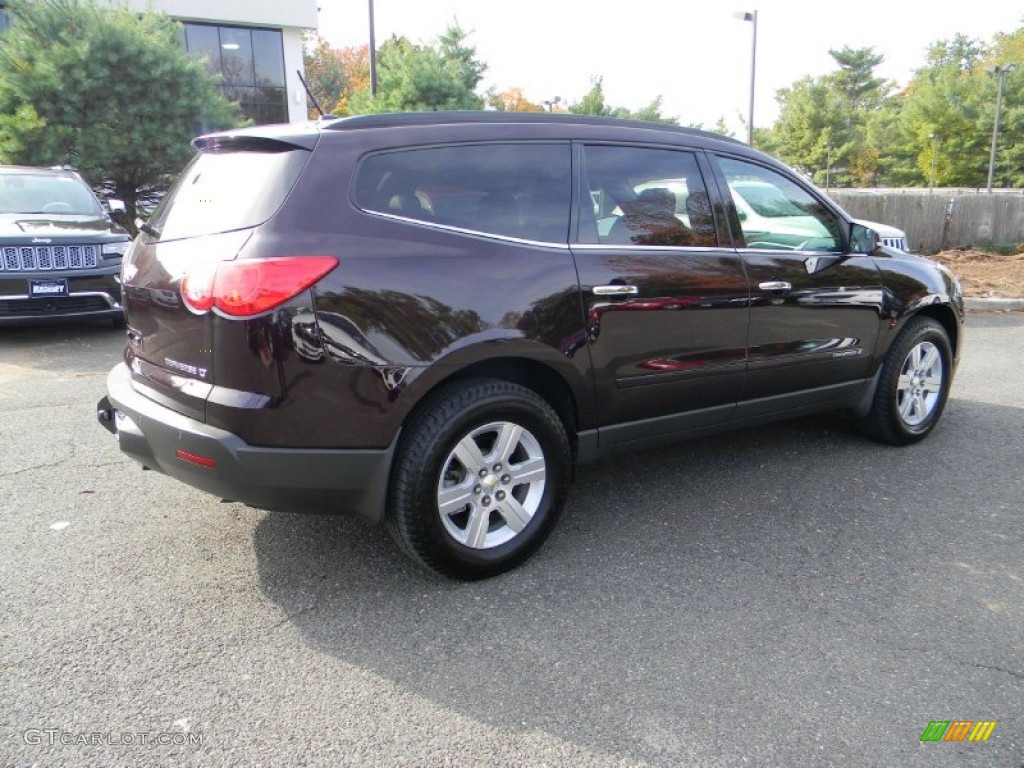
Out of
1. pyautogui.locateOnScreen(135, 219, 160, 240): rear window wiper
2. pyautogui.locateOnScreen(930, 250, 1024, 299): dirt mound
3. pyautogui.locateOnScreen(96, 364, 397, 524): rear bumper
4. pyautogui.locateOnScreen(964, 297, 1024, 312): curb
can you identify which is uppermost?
pyautogui.locateOnScreen(135, 219, 160, 240): rear window wiper

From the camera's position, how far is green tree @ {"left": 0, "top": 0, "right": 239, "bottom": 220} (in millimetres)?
14398

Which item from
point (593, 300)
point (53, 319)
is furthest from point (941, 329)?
point (53, 319)

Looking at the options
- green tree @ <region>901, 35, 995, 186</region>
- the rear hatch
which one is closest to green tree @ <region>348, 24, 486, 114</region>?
the rear hatch

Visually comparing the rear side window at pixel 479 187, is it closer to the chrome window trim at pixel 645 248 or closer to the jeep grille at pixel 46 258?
the chrome window trim at pixel 645 248

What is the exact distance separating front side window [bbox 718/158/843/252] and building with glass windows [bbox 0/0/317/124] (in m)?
25.2

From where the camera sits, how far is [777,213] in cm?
436

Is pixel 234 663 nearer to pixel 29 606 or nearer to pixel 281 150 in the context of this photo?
pixel 29 606

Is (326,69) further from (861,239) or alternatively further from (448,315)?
(448,315)

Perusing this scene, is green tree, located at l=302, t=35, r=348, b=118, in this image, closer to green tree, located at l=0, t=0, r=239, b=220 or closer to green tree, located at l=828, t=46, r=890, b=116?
green tree, located at l=828, t=46, r=890, b=116

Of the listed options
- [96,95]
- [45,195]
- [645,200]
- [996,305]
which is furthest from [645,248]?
[96,95]

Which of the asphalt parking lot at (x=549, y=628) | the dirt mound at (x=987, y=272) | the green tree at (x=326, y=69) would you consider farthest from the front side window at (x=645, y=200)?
the green tree at (x=326, y=69)

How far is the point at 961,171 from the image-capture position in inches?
1844

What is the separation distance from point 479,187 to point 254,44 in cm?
2824

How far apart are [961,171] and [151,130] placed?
1810 inches
